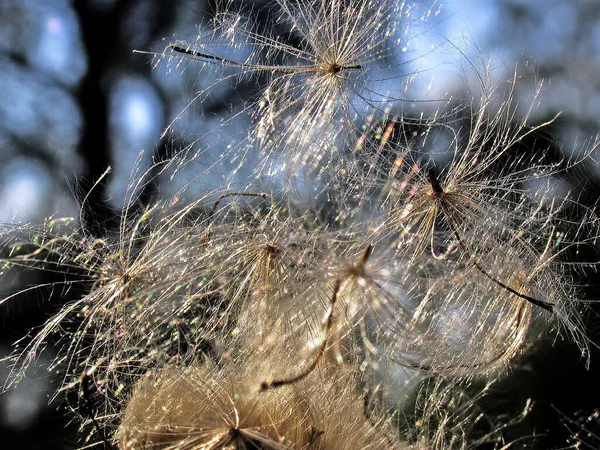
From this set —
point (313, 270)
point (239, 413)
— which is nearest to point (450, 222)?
point (313, 270)

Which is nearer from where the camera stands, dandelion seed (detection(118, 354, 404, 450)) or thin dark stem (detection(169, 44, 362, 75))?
dandelion seed (detection(118, 354, 404, 450))

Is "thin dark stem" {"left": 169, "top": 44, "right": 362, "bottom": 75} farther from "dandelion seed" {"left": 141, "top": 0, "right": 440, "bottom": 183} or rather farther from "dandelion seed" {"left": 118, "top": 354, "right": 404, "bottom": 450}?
"dandelion seed" {"left": 118, "top": 354, "right": 404, "bottom": 450}

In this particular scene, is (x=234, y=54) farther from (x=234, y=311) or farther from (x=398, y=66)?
(x=234, y=311)

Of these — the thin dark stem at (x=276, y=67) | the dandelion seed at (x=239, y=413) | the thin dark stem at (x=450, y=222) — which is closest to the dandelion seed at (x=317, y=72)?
the thin dark stem at (x=276, y=67)

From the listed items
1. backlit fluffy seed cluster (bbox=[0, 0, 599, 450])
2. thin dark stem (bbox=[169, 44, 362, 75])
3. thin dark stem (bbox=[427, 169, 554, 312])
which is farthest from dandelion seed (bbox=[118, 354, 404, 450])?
thin dark stem (bbox=[169, 44, 362, 75])

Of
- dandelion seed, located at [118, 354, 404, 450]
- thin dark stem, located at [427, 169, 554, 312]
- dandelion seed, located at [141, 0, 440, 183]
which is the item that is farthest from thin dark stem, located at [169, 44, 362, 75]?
dandelion seed, located at [118, 354, 404, 450]

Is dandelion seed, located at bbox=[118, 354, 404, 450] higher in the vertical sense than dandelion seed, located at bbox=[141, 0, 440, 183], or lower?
lower

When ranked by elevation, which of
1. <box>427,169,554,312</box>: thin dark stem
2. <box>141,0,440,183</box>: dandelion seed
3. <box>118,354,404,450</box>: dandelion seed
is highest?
<box>141,0,440,183</box>: dandelion seed

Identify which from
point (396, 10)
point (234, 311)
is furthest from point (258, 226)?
point (396, 10)

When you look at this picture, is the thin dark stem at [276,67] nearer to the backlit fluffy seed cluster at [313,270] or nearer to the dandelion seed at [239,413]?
the backlit fluffy seed cluster at [313,270]
